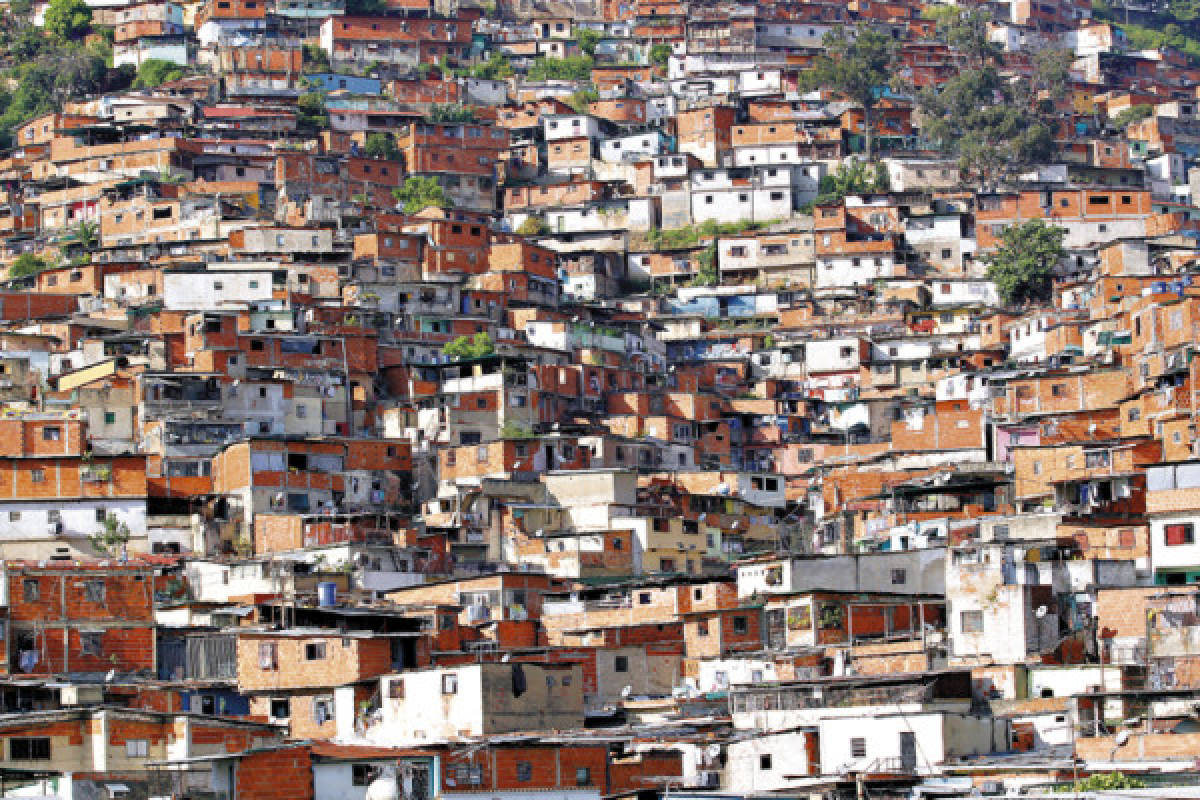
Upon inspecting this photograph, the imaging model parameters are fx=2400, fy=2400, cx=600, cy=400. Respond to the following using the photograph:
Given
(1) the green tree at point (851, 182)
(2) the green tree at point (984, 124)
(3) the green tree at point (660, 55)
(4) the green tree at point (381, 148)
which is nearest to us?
(1) the green tree at point (851, 182)

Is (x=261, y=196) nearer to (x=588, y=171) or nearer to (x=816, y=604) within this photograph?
(x=588, y=171)

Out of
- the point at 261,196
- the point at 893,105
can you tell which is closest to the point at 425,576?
the point at 261,196

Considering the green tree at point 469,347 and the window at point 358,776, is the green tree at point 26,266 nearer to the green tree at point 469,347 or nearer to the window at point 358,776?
the green tree at point 469,347

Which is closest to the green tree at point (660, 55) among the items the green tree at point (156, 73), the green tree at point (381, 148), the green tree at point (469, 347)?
the green tree at point (381, 148)

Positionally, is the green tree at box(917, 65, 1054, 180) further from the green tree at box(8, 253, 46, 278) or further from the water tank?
the water tank

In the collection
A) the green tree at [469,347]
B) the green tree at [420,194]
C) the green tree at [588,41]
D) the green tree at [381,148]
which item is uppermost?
the green tree at [588,41]
